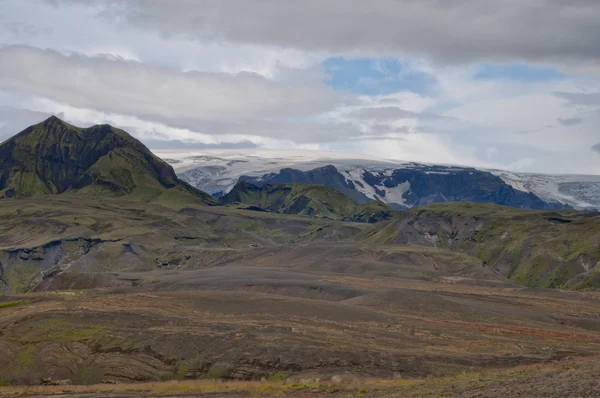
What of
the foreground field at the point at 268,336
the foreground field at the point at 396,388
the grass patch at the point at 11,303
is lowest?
the grass patch at the point at 11,303

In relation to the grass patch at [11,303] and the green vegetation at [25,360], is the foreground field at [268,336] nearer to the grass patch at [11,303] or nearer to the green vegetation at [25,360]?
the green vegetation at [25,360]

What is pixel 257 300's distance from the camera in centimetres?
9481

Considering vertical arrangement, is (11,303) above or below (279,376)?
below

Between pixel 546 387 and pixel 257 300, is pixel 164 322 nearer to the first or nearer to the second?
pixel 257 300

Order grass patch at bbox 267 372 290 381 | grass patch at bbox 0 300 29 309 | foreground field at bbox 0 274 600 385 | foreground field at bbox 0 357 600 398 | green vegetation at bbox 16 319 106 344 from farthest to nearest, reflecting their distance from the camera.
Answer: grass patch at bbox 0 300 29 309
green vegetation at bbox 16 319 106 344
foreground field at bbox 0 274 600 385
grass patch at bbox 267 372 290 381
foreground field at bbox 0 357 600 398

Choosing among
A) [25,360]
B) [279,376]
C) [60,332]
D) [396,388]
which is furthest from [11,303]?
[396,388]

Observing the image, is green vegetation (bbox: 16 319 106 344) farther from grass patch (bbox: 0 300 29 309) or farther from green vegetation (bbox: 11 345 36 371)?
grass patch (bbox: 0 300 29 309)

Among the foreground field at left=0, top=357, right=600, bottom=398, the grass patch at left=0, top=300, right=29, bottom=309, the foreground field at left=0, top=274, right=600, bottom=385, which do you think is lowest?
the grass patch at left=0, top=300, right=29, bottom=309

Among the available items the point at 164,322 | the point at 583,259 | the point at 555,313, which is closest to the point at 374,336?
the point at 164,322

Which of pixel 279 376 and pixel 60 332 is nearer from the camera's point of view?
pixel 279 376

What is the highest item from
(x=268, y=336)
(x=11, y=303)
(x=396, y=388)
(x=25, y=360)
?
(x=396, y=388)

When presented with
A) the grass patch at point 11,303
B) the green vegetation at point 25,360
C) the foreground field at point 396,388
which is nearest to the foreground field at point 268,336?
the green vegetation at point 25,360

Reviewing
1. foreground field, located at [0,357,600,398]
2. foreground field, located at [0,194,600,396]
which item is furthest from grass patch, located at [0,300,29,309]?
foreground field, located at [0,357,600,398]

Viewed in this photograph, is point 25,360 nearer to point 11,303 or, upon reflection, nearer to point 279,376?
point 279,376
